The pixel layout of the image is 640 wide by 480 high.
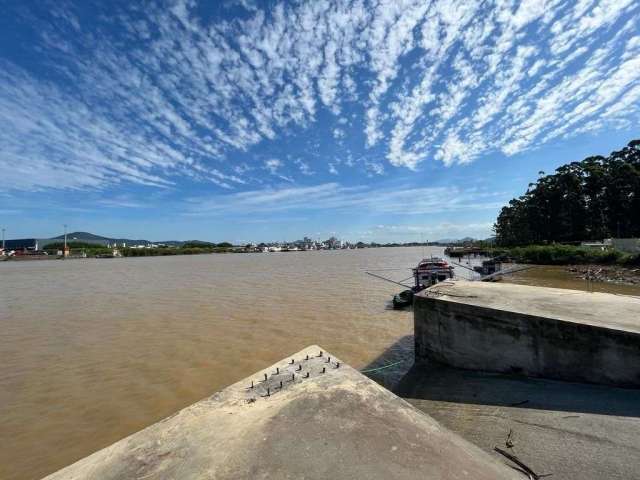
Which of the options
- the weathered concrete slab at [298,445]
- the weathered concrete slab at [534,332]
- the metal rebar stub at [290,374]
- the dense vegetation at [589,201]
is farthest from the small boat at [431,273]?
the dense vegetation at [589,201]

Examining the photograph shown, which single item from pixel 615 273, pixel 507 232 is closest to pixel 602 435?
pixel 615 273

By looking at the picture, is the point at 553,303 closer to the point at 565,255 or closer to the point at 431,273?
the point at 431,273

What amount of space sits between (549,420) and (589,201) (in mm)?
58830

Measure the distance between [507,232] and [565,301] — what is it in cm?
8648

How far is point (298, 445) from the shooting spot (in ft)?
10.7

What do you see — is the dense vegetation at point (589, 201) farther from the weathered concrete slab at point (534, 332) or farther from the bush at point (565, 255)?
the weathered concrete slab at point (534, 332)

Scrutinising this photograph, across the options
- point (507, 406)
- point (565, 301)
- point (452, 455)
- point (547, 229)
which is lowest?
point (507, 406)

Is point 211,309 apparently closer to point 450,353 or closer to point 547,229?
point 450,353

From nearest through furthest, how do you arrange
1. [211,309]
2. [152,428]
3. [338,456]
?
[338,456] → [152,428] → [211,309]

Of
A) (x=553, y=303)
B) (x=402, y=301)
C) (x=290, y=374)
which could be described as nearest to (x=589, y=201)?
(x=402, y=301)

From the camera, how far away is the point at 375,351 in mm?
Answer: 10117

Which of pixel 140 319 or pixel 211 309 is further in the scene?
pixel 211 309

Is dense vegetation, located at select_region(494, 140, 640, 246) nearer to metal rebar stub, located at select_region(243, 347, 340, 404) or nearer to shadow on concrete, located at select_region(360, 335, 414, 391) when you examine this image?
shadow on concrete, located at select_region(360, 335, 414, 391)

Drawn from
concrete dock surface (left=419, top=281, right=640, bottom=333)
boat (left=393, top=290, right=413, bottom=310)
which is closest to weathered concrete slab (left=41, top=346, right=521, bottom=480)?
concrete dock surface (left=419, top=281, right=640, bottom=333)
